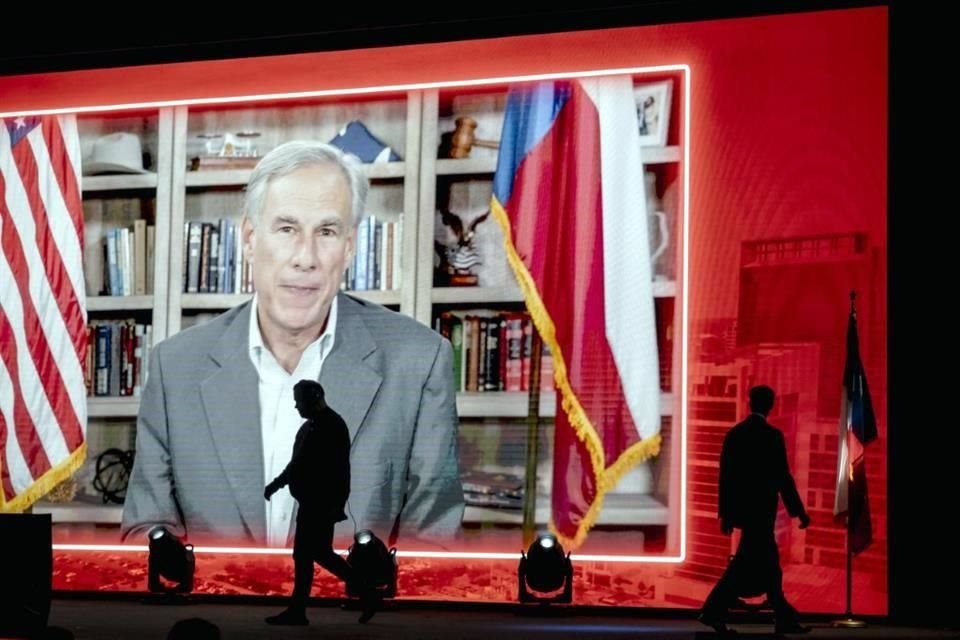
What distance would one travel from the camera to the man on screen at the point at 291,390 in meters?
7.52

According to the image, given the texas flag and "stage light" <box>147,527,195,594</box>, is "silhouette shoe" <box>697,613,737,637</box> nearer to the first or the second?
the texas flag

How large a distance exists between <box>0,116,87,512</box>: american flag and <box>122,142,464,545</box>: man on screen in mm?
584

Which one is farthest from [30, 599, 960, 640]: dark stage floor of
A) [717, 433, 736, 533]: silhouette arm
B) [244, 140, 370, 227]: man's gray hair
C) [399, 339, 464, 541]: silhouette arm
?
[244, 140, 370, 227]: man's gray hair

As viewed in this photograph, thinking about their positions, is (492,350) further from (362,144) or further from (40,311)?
(40,311)

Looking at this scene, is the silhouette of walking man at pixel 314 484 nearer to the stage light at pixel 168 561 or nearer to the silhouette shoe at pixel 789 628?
the stage light at pixel 168 561

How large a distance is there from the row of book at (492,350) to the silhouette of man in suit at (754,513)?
1.40 metres

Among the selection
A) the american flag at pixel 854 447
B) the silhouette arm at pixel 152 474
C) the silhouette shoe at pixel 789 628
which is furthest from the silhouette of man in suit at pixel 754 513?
the silhouette arm at pixel 152 474

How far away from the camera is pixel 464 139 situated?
766cm

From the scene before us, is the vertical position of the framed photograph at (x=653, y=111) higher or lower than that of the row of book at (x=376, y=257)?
higher

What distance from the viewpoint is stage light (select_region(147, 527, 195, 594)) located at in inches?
289

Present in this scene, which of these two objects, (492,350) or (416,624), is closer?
(416,624)

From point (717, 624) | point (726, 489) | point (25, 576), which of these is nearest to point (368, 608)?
point (717, 624)

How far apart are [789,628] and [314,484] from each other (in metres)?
2.24
